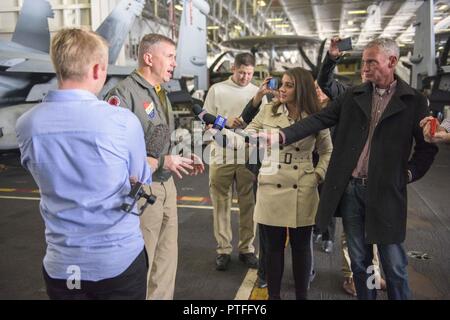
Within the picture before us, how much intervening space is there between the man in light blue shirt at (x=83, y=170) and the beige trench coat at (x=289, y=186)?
120 cm

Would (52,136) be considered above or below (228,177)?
above

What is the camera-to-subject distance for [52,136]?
1281 mm

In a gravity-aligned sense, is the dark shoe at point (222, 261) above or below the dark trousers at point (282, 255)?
below

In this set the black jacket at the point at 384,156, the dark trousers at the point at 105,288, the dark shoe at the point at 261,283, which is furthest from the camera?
the dark shoe at the point at 261,283

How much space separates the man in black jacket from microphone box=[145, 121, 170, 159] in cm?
64

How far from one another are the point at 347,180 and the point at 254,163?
91 centimetres

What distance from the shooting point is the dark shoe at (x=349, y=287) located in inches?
118

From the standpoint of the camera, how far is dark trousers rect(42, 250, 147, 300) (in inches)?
56.7

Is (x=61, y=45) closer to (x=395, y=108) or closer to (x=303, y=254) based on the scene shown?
(x=395, y=108)

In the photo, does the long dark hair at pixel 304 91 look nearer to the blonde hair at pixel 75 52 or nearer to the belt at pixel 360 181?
the belt at pixel 360 181

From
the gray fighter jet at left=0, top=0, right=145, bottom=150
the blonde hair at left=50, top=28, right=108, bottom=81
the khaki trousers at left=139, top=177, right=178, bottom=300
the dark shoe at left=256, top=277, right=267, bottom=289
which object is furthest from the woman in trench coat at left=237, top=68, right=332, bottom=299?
the gray fighter jet at left=0, top=0, right=145, bottom=150

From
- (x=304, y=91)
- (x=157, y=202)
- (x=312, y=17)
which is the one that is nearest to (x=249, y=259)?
(x=157, y=202)

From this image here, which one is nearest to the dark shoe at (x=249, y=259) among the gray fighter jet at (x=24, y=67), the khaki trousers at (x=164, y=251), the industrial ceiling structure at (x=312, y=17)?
the khaki trousers at (x=164, y=251)
